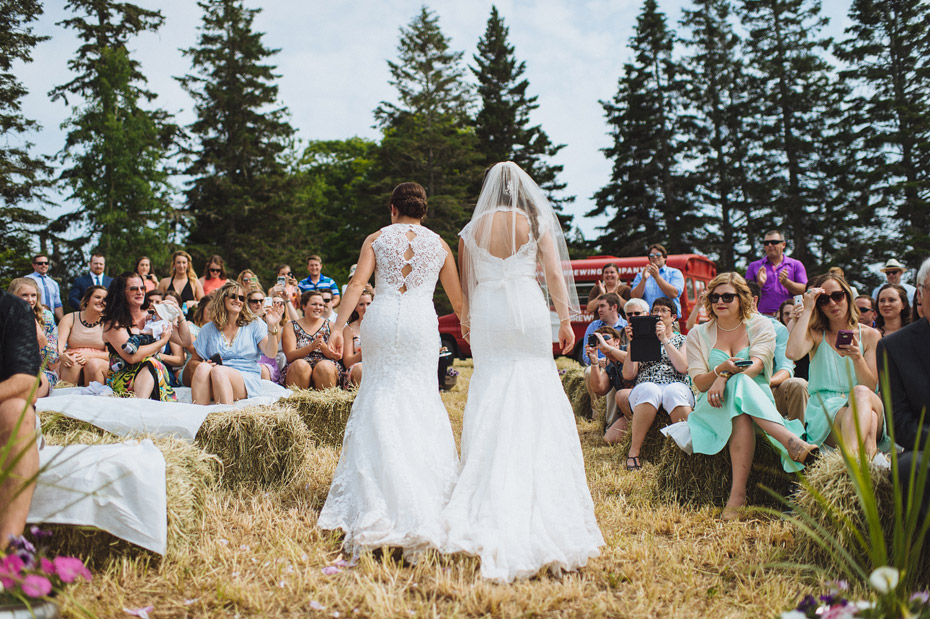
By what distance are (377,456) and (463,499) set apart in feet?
2.20

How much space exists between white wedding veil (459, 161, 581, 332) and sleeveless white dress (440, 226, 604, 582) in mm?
42

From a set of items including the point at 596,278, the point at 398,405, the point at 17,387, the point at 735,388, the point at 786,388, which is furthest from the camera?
the point at 596,278

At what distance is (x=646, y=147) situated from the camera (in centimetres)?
3488

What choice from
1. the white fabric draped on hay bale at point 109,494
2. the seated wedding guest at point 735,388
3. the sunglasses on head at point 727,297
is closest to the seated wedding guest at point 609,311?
the seated wedding guest at point 735,388

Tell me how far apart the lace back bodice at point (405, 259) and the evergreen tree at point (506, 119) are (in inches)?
1209

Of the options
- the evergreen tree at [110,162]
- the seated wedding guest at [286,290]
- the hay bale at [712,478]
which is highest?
the evergreen tree at [110,162]

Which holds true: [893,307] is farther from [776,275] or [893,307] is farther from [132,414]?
[132,414]

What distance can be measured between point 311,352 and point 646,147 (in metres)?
31.1

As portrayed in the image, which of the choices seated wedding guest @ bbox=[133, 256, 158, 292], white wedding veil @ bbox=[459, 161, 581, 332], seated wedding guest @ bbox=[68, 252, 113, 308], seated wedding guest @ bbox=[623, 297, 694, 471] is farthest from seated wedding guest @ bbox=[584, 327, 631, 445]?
seated wedding guest @ bbox=[68, 252, 113, 308]

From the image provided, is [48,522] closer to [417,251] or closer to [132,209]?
[417,251]

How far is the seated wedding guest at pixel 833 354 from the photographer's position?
427 centimetres

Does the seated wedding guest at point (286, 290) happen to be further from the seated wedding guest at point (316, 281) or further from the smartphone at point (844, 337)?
the smartphone at point (844, 337)

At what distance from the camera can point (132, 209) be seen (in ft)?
80.4

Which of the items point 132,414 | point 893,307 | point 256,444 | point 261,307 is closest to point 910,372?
point 893,307
